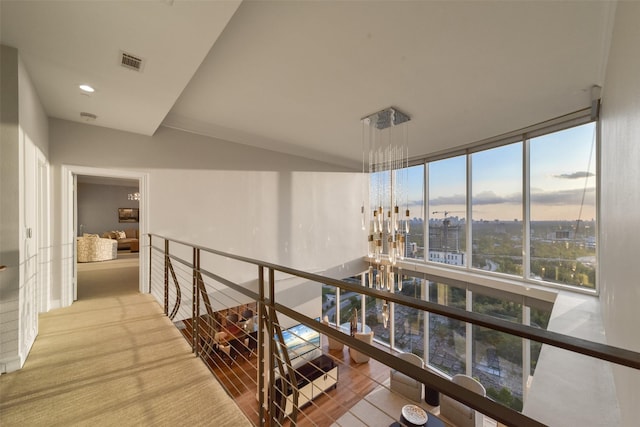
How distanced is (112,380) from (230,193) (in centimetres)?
326

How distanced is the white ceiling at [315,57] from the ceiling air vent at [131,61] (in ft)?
0.22

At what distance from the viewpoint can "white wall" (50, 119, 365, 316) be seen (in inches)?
144

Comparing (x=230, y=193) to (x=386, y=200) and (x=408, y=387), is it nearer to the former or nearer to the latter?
(x=386, y=200)

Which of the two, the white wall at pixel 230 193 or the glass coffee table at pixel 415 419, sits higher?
the white wall at pixel 230 193

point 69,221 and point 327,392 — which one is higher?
point 69,221

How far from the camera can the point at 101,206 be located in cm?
885

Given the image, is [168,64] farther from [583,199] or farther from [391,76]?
[583,199]

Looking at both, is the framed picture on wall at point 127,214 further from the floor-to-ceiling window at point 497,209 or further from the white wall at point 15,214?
the floor-to-ceiling window at point 497,209

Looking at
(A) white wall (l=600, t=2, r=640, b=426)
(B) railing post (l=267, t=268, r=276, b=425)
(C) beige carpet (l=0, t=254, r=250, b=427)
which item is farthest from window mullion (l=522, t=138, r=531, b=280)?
(C) beige carpet (l=0, t=254, r=250, b=427)

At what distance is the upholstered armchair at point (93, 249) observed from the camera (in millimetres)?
6391

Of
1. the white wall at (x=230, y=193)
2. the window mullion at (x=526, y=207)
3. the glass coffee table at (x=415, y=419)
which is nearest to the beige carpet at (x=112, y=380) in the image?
the white wall at (x=230, y=193)

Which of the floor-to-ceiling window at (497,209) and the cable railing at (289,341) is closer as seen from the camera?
the cable railing at (289,341)

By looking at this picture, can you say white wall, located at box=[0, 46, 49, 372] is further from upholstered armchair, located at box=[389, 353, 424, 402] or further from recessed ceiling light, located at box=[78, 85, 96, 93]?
upholstered armchair, located at box=[389, 353, 424, 402]

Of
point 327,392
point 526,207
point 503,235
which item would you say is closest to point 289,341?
point 327,392
